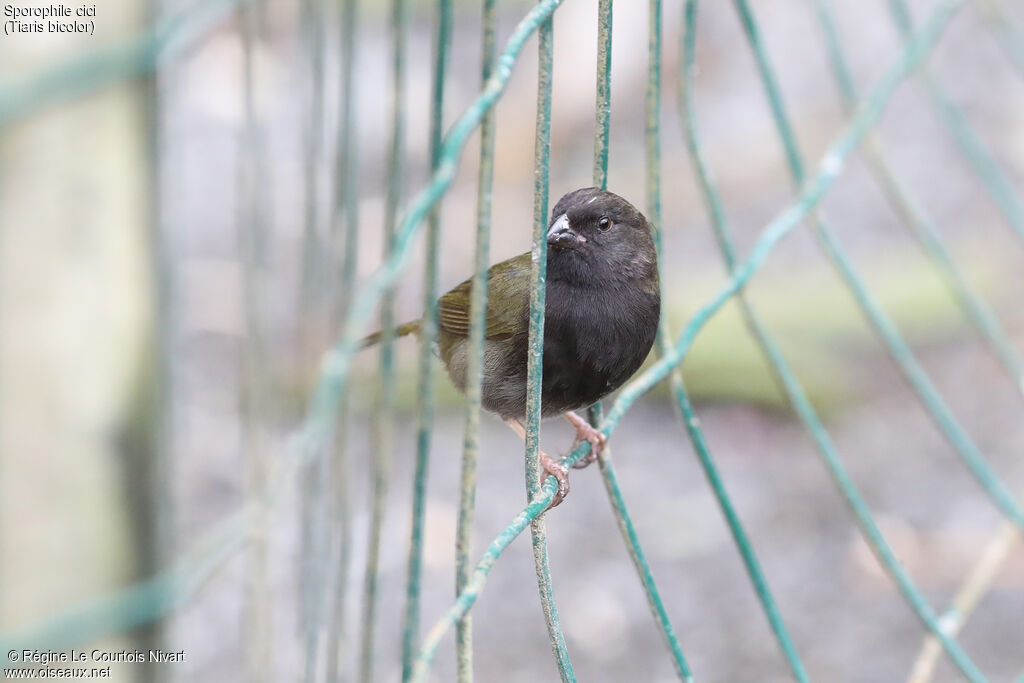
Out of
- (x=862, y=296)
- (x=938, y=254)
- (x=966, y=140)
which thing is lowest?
(x=862, y=296)

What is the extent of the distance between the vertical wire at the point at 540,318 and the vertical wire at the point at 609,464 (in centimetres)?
13

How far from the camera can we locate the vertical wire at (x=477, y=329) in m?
1.46

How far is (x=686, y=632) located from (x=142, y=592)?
10.7 ft

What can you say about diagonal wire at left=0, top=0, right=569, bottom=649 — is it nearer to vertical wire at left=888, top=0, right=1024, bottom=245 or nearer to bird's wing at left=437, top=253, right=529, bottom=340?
bird's wing at left=437, top=253, right=529, bottom=340

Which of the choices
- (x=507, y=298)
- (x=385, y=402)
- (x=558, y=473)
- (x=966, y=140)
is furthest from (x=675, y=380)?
(x=966, y=140)

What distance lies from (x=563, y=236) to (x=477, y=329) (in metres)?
1.12

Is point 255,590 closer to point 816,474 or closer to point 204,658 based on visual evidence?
point 204,658

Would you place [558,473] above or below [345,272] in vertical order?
below

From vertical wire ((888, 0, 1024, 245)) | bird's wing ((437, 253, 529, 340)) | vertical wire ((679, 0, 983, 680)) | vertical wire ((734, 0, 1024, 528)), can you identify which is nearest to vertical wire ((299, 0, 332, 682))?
bird's wing ((437, 253, 529, 340))

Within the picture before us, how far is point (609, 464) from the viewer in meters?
2.12

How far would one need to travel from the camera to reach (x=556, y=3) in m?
1.64

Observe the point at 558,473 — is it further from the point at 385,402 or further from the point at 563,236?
the point at 385,402

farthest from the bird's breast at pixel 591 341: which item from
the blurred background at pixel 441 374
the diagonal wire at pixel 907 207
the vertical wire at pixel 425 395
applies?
the diagonal wire at pixel 907 207

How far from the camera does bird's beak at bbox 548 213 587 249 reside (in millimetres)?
2549
